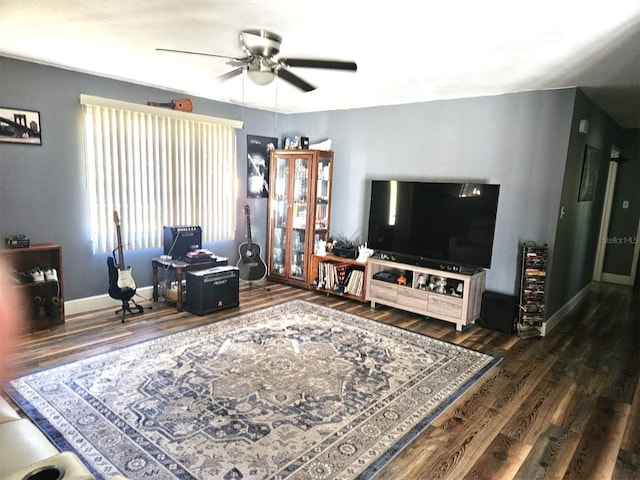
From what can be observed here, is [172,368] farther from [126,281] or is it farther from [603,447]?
[603,447]

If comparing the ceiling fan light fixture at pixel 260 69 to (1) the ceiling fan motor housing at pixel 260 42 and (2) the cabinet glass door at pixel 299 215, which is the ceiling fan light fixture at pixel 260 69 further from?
(2) the cabinet glass door at pixel 299 215

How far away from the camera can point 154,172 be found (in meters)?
4.54

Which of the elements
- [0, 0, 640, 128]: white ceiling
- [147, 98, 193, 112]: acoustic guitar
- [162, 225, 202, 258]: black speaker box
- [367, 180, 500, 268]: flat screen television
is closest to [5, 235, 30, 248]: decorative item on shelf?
[0, 0, 640, 128]: white ceiling

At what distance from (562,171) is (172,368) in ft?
12.7

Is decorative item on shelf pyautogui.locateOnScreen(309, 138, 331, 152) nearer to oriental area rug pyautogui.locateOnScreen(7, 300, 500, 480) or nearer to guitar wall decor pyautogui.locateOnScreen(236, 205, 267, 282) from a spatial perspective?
guitar wall decor pyautogui.locateOnScreen(236, 205, 267, 282)

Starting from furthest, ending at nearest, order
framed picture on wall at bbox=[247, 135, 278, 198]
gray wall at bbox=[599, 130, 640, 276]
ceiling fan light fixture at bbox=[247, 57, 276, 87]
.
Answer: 1. gray wall at bbox=[599, 130, 640, 276]
2. framed picture on wall at bbox=[247, 135, 278, 198]
3. ceiling fan light fixture at bbox=[247, 57, 276, 87]

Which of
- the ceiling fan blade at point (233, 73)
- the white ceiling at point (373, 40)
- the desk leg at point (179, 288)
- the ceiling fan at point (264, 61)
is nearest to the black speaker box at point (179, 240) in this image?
the desk leg at point (179, 288)

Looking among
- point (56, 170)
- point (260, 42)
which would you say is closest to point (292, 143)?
point (56, 170)

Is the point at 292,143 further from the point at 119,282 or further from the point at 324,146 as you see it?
the point at 119,282

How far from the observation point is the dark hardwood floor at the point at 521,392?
2.17m

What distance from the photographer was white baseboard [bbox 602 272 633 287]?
623 cm

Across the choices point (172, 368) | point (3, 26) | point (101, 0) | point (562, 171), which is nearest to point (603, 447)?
point (562, 171)

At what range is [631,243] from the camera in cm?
615

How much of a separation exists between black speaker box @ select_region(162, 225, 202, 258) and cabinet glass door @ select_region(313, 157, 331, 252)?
1.55 metres
